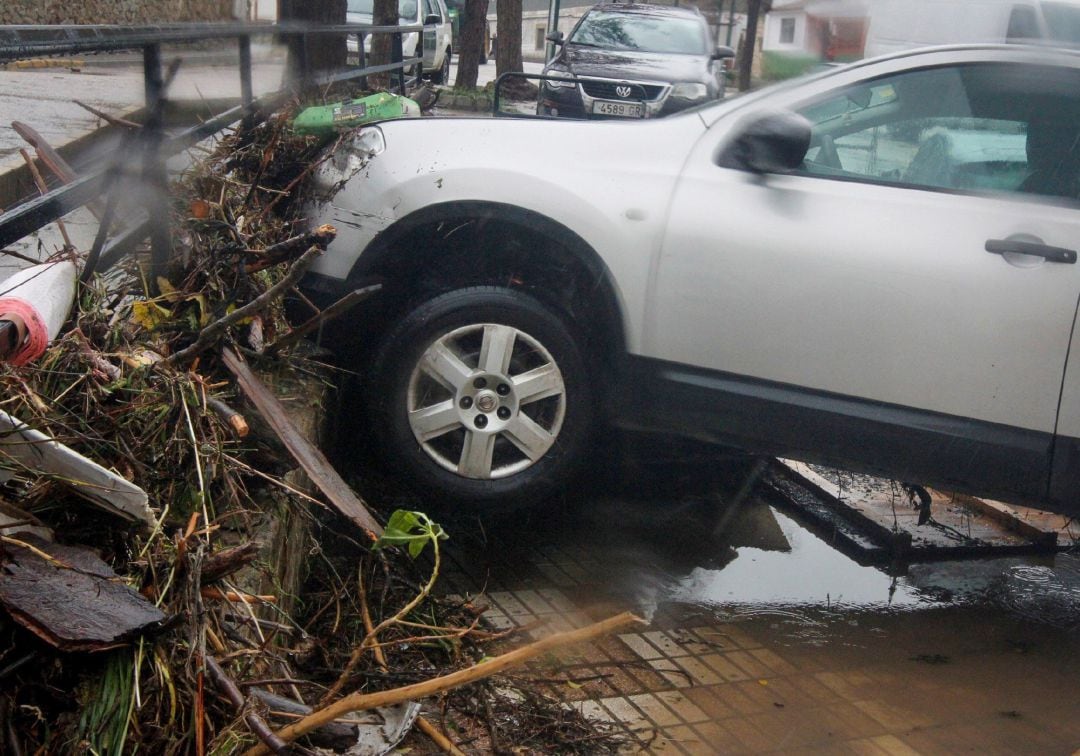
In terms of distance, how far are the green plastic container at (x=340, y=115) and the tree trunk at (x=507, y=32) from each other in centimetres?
1661

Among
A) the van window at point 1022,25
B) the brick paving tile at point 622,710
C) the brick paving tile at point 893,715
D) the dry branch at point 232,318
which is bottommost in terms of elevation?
the brick paving tile at point 893,715

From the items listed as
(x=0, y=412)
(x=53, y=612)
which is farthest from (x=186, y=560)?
(x=0, y=412)

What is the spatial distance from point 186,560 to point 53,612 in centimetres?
35

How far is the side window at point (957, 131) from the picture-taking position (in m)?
4.15

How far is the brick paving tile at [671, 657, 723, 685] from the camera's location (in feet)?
11.9

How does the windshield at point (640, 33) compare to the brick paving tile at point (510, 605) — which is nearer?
the brick paving tile at point (510, 605)

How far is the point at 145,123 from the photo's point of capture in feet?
12.6

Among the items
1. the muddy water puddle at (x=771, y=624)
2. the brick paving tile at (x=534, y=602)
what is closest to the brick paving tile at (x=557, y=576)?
the muddy water puddle at (x=771, y=624)

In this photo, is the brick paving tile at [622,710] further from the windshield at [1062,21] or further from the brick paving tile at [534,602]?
the windshield at [1062,21]

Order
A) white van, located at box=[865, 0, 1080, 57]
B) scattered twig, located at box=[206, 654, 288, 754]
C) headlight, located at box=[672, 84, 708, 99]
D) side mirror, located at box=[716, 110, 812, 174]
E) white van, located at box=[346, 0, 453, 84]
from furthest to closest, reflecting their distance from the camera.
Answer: white van, located at box=[346, 0, 453, 84] → headlight, located at box=[672, 84, 708, 99] → white van, located at box=[865, 0, 1080, 57] → side mirror, located at box=[716, 110, 812, 174] → scattered twig, located at box=[206, 654, 288, 754]

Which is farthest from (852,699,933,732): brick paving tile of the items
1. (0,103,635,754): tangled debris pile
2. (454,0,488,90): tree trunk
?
(454,0,488,90): tree trunk

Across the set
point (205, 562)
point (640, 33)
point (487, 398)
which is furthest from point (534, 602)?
point (640, 33)

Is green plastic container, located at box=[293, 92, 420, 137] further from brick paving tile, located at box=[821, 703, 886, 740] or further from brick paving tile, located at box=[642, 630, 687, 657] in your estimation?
brick paving tile, located at box=[821, 703, 886, 740]

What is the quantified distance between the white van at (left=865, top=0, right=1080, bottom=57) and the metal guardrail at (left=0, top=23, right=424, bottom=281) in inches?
106
